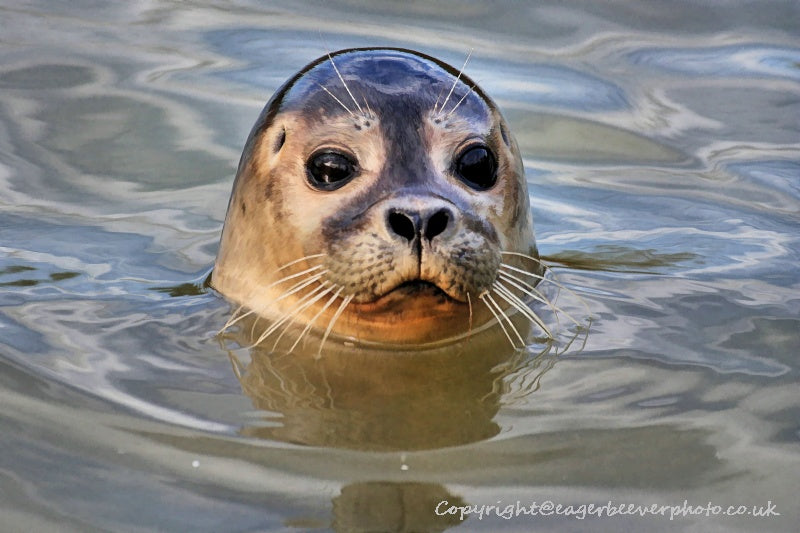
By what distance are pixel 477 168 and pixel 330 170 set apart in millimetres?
463

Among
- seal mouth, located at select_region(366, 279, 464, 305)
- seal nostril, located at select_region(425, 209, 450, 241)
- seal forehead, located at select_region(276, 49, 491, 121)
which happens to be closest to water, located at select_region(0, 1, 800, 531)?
seal mouth, located at select_region(366, 279, 464, 305)

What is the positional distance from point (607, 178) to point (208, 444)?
3431mm

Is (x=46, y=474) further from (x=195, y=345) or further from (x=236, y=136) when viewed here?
(x=236, y=136)

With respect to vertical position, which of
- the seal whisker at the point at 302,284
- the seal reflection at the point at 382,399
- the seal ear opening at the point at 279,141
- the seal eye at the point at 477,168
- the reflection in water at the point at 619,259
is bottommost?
the seal reflection at the point at 382,399

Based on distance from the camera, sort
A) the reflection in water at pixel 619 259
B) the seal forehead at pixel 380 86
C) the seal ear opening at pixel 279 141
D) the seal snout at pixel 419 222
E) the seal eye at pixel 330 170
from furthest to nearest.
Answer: the reflection in water at pixel 619 259
the seal ear opening at pixel 279 141
the seal forehead at pixel 380 86
the seal eye at pixel 330 170
the seal snout at pixel 419 222

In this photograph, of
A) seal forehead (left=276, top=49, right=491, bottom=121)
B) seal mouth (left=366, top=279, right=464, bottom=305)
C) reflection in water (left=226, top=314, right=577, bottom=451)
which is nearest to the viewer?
reflection in water (left=226, top=314, right=577, bottom=451)

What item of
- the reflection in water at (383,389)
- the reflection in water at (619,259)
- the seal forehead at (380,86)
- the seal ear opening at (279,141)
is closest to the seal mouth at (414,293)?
the reflection in water at (383,389)

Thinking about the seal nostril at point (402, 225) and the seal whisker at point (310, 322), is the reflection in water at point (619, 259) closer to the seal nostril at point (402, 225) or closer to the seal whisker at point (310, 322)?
the seal whisker at point (310, 322)

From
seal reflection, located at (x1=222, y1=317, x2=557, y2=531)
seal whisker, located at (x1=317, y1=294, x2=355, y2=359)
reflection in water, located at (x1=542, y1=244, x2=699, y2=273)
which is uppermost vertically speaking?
reflection in water, located at (x1=542, y1=244, x2=699, y2=273)

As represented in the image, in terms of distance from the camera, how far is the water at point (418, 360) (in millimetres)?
3039

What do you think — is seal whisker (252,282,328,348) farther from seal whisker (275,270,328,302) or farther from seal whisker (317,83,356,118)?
seal whisker (317,83,356,118)

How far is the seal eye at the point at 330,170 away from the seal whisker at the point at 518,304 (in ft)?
1.87

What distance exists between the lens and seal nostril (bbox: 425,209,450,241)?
3633 mm

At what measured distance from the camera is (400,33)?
744 centimetres
